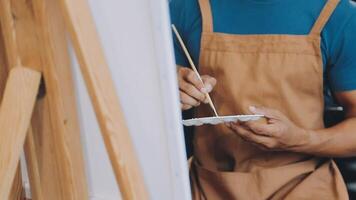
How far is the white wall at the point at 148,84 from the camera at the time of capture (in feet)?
2.26

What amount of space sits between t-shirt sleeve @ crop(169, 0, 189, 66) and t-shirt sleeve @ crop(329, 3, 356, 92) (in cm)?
22

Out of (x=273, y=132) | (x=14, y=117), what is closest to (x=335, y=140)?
(x=273, y=132)

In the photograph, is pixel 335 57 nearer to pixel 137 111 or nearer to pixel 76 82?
Answer: pixel 137 111

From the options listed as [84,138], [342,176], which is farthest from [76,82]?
[342,176]

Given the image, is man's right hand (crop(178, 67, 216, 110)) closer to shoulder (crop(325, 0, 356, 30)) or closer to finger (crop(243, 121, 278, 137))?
finger (crop(243, 121, 278, 137))

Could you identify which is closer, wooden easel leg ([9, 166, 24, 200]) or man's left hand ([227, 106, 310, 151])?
man's left hand ([227, 106, 310, 151])

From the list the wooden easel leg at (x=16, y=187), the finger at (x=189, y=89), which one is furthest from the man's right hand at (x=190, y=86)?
the wooden easel leg at (x=16, y=187)

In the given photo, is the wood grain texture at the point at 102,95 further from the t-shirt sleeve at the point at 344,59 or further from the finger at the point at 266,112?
the t-shirt sleeve at the point at 344,59

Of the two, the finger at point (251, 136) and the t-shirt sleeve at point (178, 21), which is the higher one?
the t-shirt sleeve at point (178, 21)

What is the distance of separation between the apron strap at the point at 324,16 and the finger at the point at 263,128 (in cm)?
15

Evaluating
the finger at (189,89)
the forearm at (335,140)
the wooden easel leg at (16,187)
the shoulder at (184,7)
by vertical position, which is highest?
the shoulder at (184,7)

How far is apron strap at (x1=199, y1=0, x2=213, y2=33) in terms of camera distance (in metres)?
0.71

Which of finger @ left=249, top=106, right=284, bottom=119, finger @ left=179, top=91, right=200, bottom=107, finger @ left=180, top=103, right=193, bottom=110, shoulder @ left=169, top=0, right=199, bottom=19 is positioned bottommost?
finger @ left=249, top=106, right=284, bottom=119

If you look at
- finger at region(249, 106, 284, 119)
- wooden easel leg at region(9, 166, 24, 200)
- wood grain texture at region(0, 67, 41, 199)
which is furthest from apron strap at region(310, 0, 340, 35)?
wooden easel leg at region(9, 166, 24, 200)
